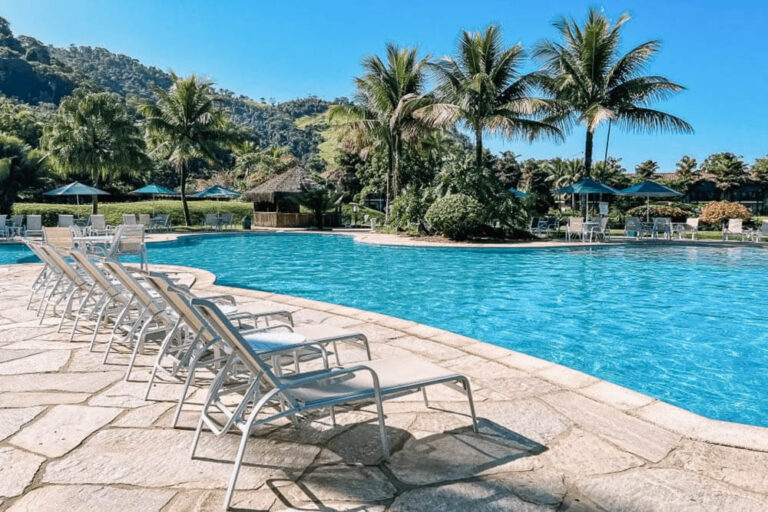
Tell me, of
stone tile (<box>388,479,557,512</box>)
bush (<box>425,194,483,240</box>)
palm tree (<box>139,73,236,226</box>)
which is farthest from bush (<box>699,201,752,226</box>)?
stone tile (<box>388,479,557,512</box>)

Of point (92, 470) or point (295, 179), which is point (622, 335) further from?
point (295, 179)

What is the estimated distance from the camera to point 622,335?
661 centimetres

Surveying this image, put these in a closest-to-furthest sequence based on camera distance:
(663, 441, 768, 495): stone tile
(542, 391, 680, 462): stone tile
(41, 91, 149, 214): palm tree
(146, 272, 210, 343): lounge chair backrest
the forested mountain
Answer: (663, 441, 768, 495): stone tile, (146, 272, 210, 343): lounge chair backrest, (542, 391, 680, 462): stone tile, (41, 91, 149, 214): palm tree, the forested mountain

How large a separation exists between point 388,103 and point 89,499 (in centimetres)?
2217

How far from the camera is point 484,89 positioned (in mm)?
18625

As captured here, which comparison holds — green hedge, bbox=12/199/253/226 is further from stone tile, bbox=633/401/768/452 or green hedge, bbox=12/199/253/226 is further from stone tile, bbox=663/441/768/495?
stone tile, bbox=663/441/768/495

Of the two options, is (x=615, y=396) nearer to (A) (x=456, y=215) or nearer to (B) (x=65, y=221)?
(A) (x=456, y=215)

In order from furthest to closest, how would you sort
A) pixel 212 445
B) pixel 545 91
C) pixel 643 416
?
pixel 545 91 → pixel 643 416 → pixel 212 445

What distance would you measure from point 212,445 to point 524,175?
4727 centimetres

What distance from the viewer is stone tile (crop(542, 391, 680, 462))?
263cm

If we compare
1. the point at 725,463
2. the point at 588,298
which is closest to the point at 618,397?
the point at 725,463

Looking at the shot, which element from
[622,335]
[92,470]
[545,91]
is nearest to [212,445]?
[92,470]

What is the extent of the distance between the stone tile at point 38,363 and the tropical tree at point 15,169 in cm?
2295

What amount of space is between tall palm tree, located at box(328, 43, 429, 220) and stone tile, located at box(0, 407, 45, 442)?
19748mm
